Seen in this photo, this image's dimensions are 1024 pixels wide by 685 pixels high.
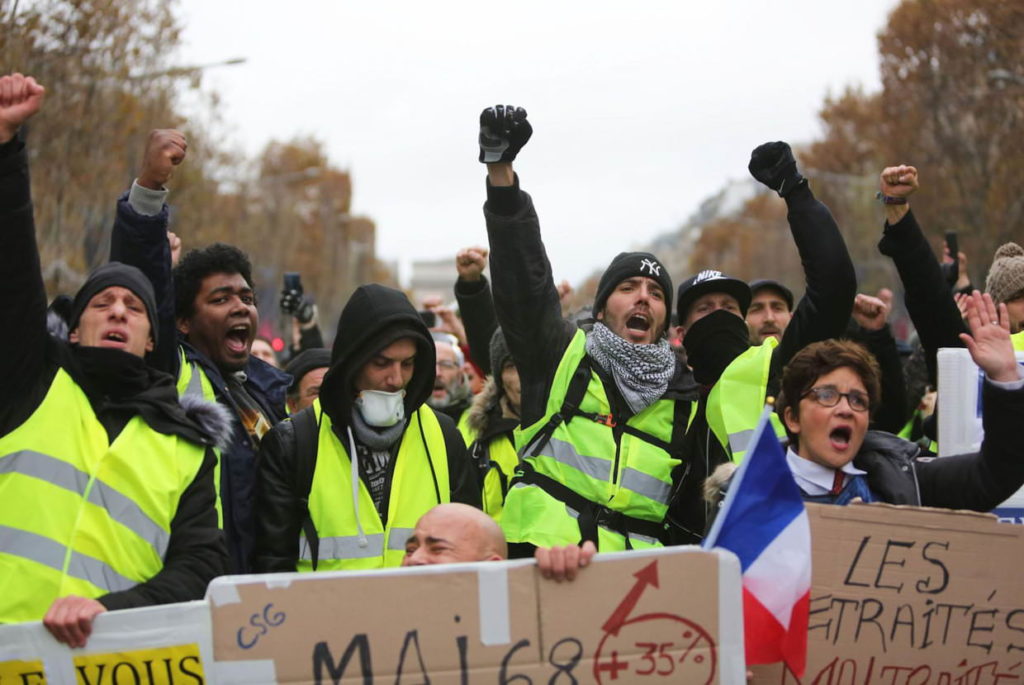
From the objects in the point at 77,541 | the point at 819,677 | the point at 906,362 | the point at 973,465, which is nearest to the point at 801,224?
the point at 973,465

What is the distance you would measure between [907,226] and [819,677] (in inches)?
77.2

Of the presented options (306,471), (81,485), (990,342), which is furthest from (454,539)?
(990,342)

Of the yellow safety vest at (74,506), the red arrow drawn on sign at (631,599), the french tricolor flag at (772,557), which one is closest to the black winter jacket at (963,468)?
the french tricolor flag at (772,557)

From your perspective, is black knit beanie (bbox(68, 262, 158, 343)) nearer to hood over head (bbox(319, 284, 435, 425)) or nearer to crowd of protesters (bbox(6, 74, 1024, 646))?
crowd of protesters (bbox(6, 74, 1024, 646))

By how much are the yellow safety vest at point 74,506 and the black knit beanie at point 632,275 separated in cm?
176

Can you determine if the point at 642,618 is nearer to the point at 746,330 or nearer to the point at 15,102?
the point at 746,330

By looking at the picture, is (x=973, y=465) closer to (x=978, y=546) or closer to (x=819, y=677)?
(x=978, y=546)

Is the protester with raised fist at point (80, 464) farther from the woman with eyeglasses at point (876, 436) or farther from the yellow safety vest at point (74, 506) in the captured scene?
the woman with eyeglasses at point (876, 436)

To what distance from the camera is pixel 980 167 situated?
83.1ft

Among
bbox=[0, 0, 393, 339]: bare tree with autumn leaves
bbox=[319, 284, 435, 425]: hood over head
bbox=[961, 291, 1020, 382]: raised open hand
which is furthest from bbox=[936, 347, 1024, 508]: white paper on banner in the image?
bbox=[0, 0, 393, 339]: bare tree with autumn leaves

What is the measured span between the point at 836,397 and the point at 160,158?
2.19m

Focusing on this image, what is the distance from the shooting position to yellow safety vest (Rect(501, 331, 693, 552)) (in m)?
4.38

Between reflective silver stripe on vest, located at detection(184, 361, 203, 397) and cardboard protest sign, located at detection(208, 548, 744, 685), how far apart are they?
1400mm

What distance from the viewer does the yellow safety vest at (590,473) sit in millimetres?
4379
